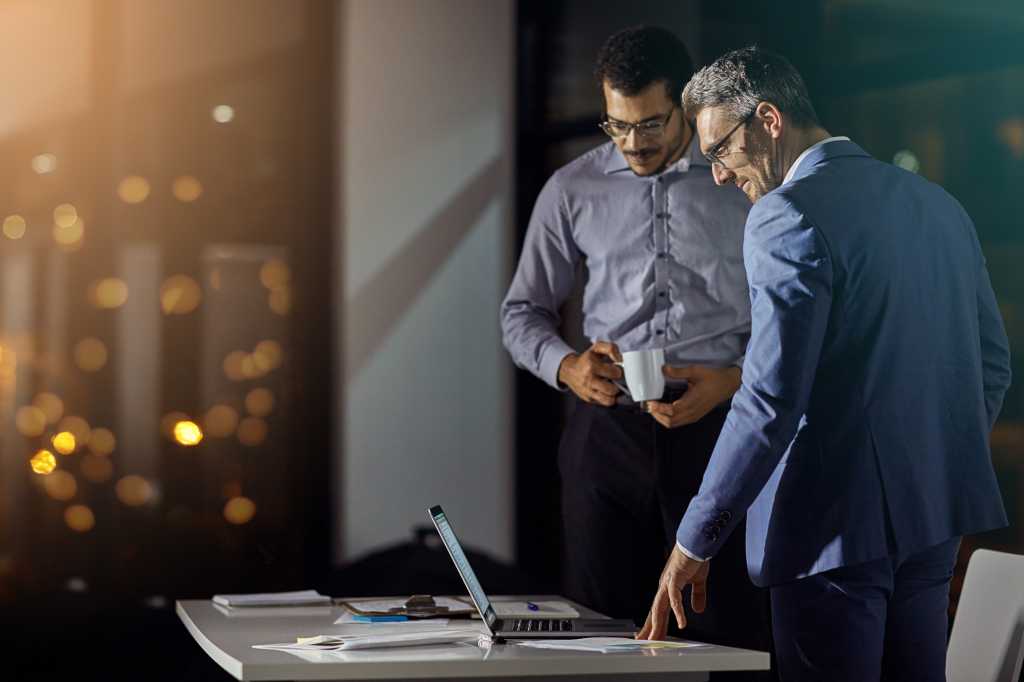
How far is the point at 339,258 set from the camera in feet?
15.5

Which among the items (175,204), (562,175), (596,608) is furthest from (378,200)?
(596,608)

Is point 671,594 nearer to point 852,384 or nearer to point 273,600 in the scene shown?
point 852,384

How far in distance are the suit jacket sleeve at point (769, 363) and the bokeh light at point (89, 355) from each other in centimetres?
291

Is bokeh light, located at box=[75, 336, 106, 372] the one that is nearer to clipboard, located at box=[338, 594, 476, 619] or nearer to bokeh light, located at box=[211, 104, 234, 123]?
bokeh light, located at box=[211, 104, 234, 123]

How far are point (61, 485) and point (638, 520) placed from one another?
7.72 feet

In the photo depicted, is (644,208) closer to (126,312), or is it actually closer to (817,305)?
(817,305)

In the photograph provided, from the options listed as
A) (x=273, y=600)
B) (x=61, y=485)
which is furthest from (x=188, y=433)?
(x=273, y=600)

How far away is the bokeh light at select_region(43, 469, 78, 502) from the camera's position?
13.9 ft

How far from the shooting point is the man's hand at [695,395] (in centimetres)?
260

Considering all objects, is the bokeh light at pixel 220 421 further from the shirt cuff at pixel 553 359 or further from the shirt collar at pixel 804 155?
the shirt collar at pixel 804 155

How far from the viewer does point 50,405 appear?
424cm

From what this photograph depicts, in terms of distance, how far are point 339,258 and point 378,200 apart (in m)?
0.27

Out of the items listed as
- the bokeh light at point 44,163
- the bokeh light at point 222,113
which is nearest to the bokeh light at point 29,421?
the bokeh light at point 44,163

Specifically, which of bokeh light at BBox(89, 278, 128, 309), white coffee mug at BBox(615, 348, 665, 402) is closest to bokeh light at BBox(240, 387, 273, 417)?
bokeh light at BBox(89, 278, 128, 309)
